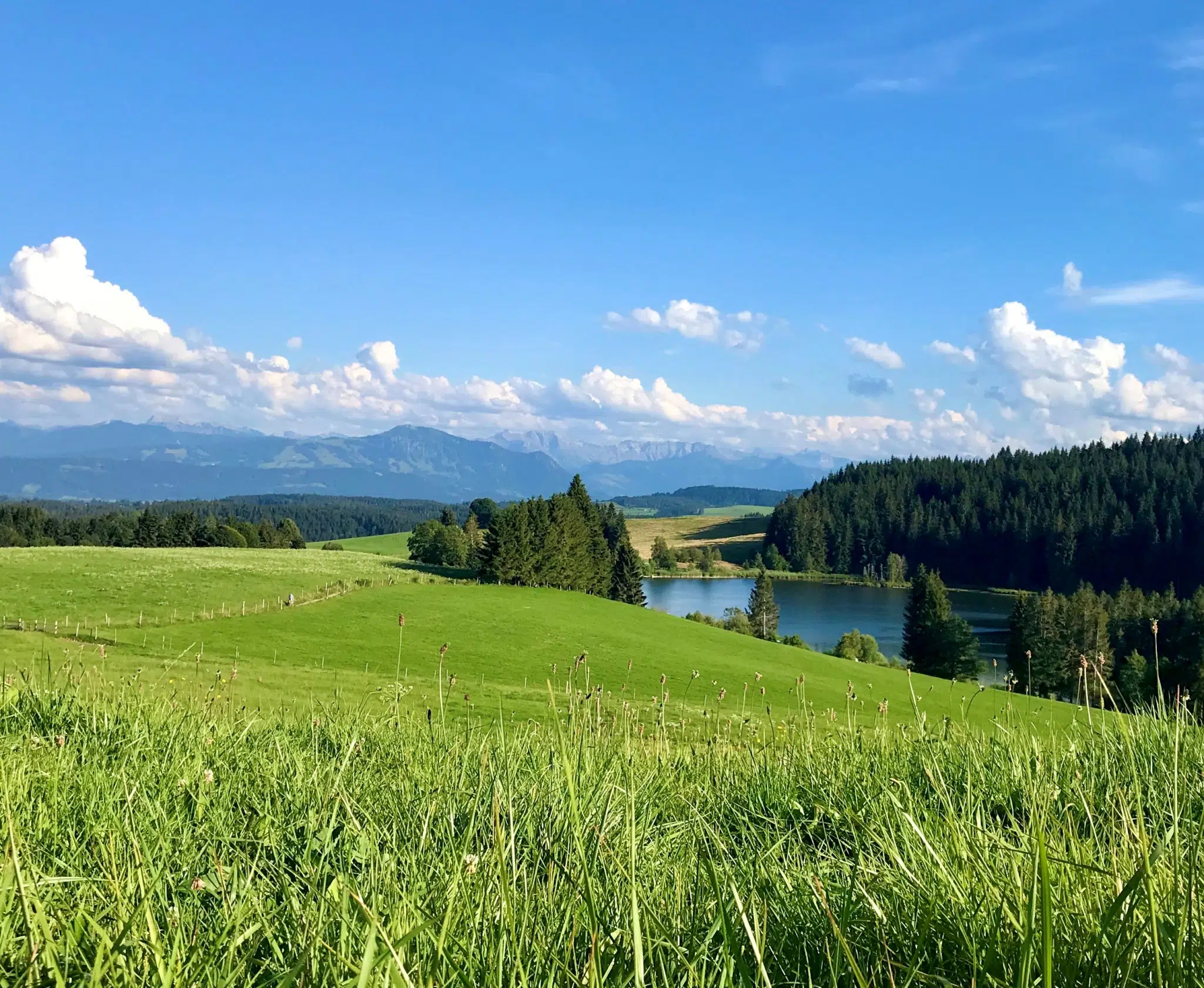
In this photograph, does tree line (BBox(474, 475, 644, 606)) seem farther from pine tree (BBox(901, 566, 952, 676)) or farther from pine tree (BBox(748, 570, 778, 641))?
pine tree (BBox(901, 566, 952, 676))

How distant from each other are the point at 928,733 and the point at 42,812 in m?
4.22

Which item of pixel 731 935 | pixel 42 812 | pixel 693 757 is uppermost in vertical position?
pixel 731 935

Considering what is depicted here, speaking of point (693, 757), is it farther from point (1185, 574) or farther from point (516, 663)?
point (1185, 574)

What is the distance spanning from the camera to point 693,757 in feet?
16.5

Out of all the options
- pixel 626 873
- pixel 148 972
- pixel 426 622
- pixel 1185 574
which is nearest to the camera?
pixel 148 972

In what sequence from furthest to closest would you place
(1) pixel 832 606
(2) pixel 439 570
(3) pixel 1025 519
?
(3) pixel 1025 519 < (1) pixel 832 606 < (2) pixel 439 570

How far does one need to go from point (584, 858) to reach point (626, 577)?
74.5m

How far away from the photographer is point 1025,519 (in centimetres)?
13588

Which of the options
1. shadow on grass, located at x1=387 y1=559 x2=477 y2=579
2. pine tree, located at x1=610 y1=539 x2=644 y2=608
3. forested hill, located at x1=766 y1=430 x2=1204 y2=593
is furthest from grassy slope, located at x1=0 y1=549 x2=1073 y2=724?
forested hill, located at x1=766 y1=430 x2=1204 y2=593

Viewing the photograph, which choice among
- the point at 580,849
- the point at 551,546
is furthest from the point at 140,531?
the point at 580,849

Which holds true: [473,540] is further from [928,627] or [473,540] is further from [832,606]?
[832,606]

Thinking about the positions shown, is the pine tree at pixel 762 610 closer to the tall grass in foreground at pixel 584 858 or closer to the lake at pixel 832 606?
the lake at pixel 832 606

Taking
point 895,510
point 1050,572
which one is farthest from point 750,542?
point 1050,572

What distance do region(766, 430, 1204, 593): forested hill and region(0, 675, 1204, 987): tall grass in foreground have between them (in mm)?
128011
